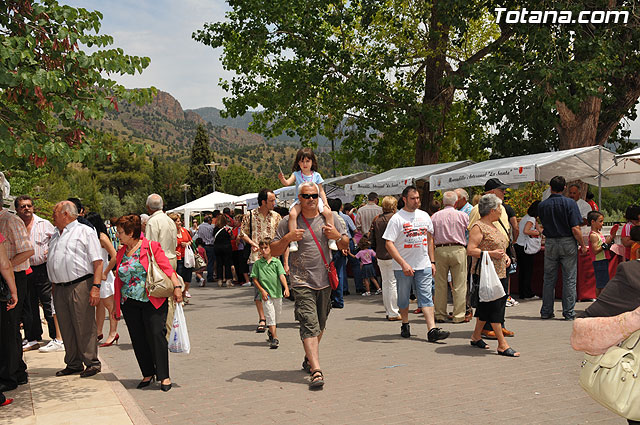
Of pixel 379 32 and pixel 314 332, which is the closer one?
pixel 314 332

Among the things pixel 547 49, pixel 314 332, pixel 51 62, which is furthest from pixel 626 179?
pixel 51 62

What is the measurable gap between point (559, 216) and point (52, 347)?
7478 millimetres

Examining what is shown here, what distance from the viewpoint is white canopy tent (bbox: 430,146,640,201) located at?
13352 millimetres

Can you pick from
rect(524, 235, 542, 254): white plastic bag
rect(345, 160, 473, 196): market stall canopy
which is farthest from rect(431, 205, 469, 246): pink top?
rect(345, 160, 473, 196): market stall canopy

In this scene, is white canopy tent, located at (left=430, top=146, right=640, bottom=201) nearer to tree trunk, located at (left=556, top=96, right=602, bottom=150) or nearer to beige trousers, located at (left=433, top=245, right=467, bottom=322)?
tree trunk, located at (left=556, top=96, right=602, bottom=150)

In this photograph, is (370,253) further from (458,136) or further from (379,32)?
(458,136)

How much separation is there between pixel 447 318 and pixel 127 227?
544 centimetres

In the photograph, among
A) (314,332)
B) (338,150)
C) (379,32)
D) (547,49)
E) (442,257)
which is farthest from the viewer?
(338,150)

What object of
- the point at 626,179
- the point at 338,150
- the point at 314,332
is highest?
the point at 338,150

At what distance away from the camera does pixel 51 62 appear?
5969 millimetres

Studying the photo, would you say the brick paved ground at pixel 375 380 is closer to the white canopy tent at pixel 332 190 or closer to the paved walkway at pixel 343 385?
the paved walkway at pixel 343 385

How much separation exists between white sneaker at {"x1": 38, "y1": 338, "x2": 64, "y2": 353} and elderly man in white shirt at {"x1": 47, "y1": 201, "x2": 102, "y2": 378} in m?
1.89

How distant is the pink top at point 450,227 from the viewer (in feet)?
31.8

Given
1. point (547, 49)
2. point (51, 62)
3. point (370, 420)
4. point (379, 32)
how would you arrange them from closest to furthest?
point (370, 420) < point (51, 62) < point (547, 49) < point (379, 32)
